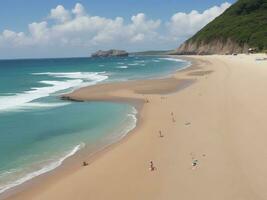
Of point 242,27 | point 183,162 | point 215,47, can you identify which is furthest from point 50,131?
point 215,47

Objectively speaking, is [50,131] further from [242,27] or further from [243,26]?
[243,26]

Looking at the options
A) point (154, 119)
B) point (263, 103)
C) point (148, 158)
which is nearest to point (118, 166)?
point (148, 158)

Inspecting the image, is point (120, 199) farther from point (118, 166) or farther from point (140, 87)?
point (140, 87)

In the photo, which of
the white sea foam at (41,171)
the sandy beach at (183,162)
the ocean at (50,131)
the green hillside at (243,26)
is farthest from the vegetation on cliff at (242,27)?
the white sea foam at (41,171)

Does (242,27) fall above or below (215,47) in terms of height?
above

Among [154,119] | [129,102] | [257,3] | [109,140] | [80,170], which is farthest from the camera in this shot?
[257,3]

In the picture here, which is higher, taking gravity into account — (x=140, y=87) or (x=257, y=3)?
(x=257, y=3)

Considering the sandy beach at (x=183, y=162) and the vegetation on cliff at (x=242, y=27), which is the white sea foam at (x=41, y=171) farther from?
the vegetation on cliff at (x=242, y=27)

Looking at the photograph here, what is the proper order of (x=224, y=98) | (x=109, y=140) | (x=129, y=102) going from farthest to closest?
(x=129, y=102) < (x=224, y=98) < (x=109, y=140)
